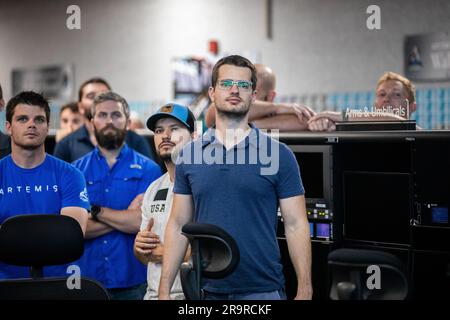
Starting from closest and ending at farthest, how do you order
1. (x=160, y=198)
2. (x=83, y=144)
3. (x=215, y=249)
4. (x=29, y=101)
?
1. (x=215, y=249)
2. (x=160, y=198)
3. (x=29, y=101)
4. (x=83, y=144)

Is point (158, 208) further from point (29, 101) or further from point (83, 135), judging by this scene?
point (83, 135)

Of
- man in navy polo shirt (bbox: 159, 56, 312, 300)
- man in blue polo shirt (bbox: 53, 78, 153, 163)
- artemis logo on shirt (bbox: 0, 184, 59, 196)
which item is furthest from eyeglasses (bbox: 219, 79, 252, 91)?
man in blue polo shirt (bbox: 53, 78, 153, 163)

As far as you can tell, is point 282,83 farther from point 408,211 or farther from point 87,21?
point 408,211

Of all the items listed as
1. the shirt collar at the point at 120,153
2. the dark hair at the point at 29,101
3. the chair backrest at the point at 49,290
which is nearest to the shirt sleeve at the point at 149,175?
the shirt collar at the point at 120,153

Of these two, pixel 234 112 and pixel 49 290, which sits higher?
pixel 234 112

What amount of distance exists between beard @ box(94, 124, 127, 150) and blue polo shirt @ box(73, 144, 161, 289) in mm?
50

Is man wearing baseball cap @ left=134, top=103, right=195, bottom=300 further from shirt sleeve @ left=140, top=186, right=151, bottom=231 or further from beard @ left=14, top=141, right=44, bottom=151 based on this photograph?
beard @ left=14, top=141, right=44, bottom=151

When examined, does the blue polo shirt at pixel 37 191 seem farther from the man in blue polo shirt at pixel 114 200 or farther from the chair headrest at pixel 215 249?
the chair headrest at pixel 215 249

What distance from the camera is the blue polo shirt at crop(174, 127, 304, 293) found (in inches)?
100

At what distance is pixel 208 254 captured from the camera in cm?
212

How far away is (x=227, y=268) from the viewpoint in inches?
80.8

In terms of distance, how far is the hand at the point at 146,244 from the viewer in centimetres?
293

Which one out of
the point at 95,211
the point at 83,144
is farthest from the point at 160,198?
the point at 83,144

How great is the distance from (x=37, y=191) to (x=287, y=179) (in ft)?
4.01
